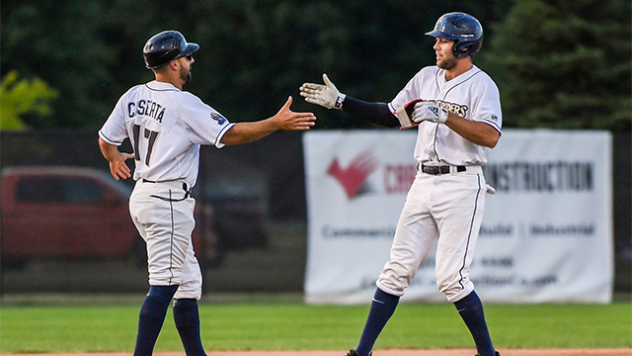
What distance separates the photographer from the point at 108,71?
1309 inches

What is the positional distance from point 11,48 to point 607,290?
21.0 m

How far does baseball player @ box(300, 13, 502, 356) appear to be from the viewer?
5.54 m

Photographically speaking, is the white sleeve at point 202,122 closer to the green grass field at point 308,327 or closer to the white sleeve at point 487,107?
the white sleeve at point 487,107

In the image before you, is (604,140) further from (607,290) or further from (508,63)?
(508,63)

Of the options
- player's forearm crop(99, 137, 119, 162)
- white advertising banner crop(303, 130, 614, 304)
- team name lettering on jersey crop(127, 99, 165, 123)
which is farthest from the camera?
white advertising banner crop(303, 130, 614, 304)

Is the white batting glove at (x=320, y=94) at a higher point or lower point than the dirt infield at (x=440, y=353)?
higher

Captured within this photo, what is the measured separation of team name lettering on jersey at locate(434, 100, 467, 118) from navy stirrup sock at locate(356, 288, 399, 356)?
123 cm

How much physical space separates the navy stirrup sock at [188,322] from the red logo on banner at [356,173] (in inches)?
217

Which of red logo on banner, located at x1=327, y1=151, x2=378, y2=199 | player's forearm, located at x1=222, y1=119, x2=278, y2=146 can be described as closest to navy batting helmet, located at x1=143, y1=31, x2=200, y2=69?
player's forearm, located at x1=222, y1=119, x2=278, y2=146

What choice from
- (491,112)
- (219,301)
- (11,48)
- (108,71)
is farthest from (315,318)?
(108,71)

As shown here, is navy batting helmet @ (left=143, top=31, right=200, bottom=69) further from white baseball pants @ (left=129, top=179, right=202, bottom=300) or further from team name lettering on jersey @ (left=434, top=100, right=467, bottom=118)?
team name lettering on jersey @ (left=434, top=100, right=467, bottom=118)

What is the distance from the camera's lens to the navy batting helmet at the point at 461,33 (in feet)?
18.5

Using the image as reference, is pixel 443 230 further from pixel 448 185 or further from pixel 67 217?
pixel 67 217

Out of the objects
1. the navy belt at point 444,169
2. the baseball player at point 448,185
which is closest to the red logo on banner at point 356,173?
the baseball player at point 448,185
